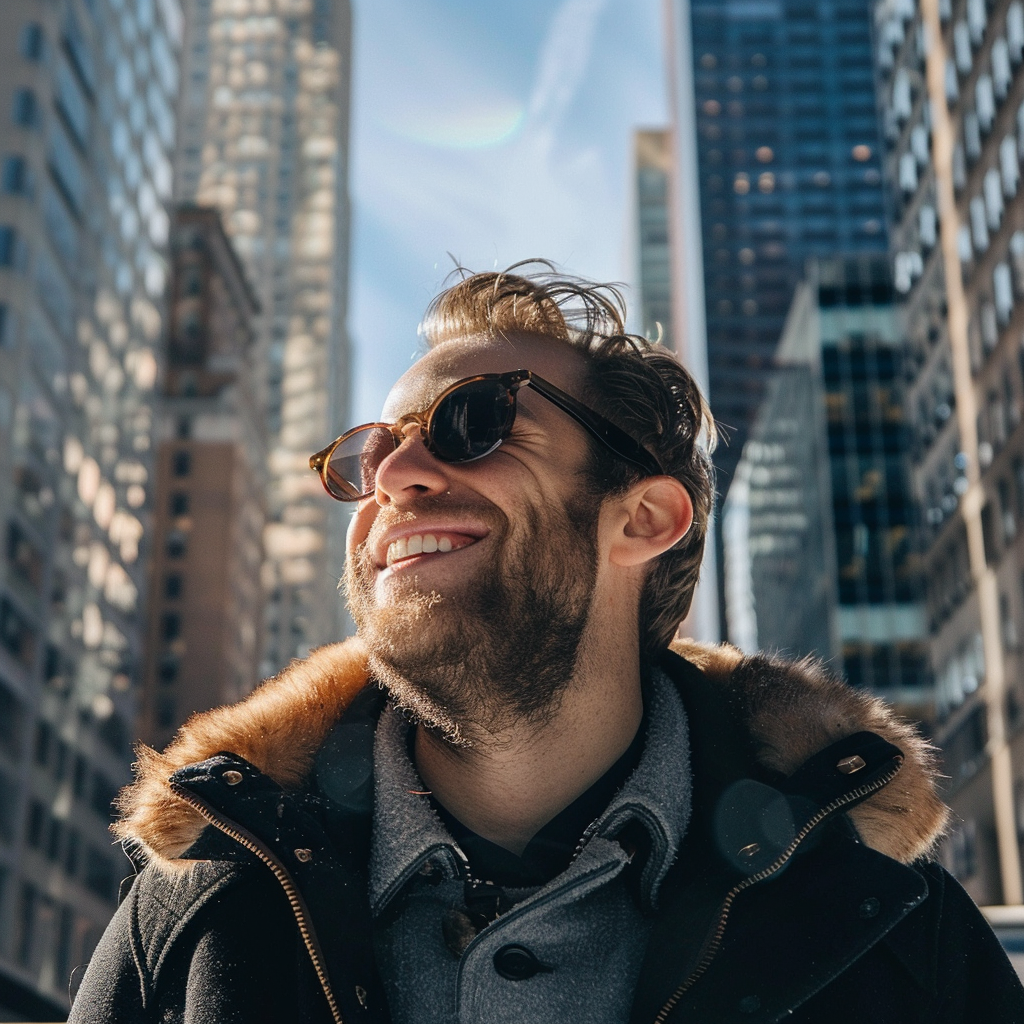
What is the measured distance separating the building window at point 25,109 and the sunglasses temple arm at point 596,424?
55535 mm

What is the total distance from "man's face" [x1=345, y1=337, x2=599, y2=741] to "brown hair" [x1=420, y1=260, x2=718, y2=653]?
10.1 inches

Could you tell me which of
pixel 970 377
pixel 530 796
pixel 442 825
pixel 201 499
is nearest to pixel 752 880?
pixel 530 796

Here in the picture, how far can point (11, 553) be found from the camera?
49.8 m

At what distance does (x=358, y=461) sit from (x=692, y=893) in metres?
1.51

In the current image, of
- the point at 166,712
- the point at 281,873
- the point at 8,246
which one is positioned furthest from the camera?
the point at 166,712

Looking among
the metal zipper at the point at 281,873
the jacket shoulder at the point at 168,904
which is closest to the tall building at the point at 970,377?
the jacket shoulder at the point at 168,904

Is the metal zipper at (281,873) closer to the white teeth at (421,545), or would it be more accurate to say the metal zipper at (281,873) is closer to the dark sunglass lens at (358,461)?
the white teeth at (421,545)

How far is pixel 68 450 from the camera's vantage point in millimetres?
58062

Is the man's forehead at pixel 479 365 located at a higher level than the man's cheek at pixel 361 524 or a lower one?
higher

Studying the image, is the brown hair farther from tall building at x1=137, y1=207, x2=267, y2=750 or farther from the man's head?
A: tall building at x1=137, y1=207, x2=267, y2=750

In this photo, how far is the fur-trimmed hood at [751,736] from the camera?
3.17m

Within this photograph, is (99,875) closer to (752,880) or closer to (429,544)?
(429,544)

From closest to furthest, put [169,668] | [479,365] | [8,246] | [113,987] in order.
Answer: [113,987], [479,365], [8,246], [169,668]

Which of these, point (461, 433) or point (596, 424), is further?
point (596, 424)
